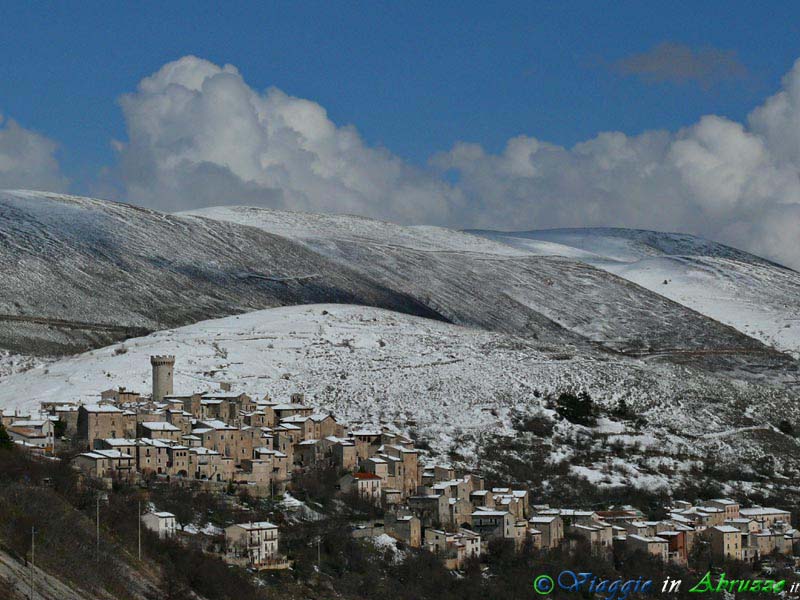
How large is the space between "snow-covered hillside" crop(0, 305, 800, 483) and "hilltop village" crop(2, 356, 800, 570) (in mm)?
8849

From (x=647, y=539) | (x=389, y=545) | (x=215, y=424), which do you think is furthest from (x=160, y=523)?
(x=647, y=539)

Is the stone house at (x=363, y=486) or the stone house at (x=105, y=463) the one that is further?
the stone house at (x=363, y=486)

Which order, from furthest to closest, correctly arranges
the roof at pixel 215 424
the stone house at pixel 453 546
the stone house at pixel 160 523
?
the roof at pixel 215 424 < the stone house at pixel 453 546 < the stone house at pixel 160 523

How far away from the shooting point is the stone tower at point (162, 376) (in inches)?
3656

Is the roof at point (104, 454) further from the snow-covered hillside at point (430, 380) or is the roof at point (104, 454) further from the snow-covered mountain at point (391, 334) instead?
the snow-covered mountain at point (391, 334)

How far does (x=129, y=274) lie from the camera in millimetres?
144375

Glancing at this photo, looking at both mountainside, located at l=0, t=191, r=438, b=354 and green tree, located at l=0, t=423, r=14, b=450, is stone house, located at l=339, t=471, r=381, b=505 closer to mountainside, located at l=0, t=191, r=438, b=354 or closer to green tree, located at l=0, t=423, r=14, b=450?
green tree, located at l=0, t=423, r=14, b=450

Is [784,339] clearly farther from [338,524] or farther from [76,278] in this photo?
[338,524]

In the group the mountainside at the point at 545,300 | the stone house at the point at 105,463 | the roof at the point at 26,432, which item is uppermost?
the mountainside at the point at 545,300

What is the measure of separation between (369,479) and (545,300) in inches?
3543

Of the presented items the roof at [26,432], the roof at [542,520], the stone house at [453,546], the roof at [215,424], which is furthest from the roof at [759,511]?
the roof at [26,432]

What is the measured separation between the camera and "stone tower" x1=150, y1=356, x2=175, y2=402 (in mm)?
92875

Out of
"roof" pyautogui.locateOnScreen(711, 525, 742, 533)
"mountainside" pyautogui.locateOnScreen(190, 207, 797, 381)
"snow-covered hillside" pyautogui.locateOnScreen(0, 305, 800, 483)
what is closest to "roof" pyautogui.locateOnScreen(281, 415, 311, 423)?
"snow-covered hillside" pyautogui.locateOnScreen(0, 305, 800, 483)

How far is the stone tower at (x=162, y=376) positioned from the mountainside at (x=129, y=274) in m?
23.0
